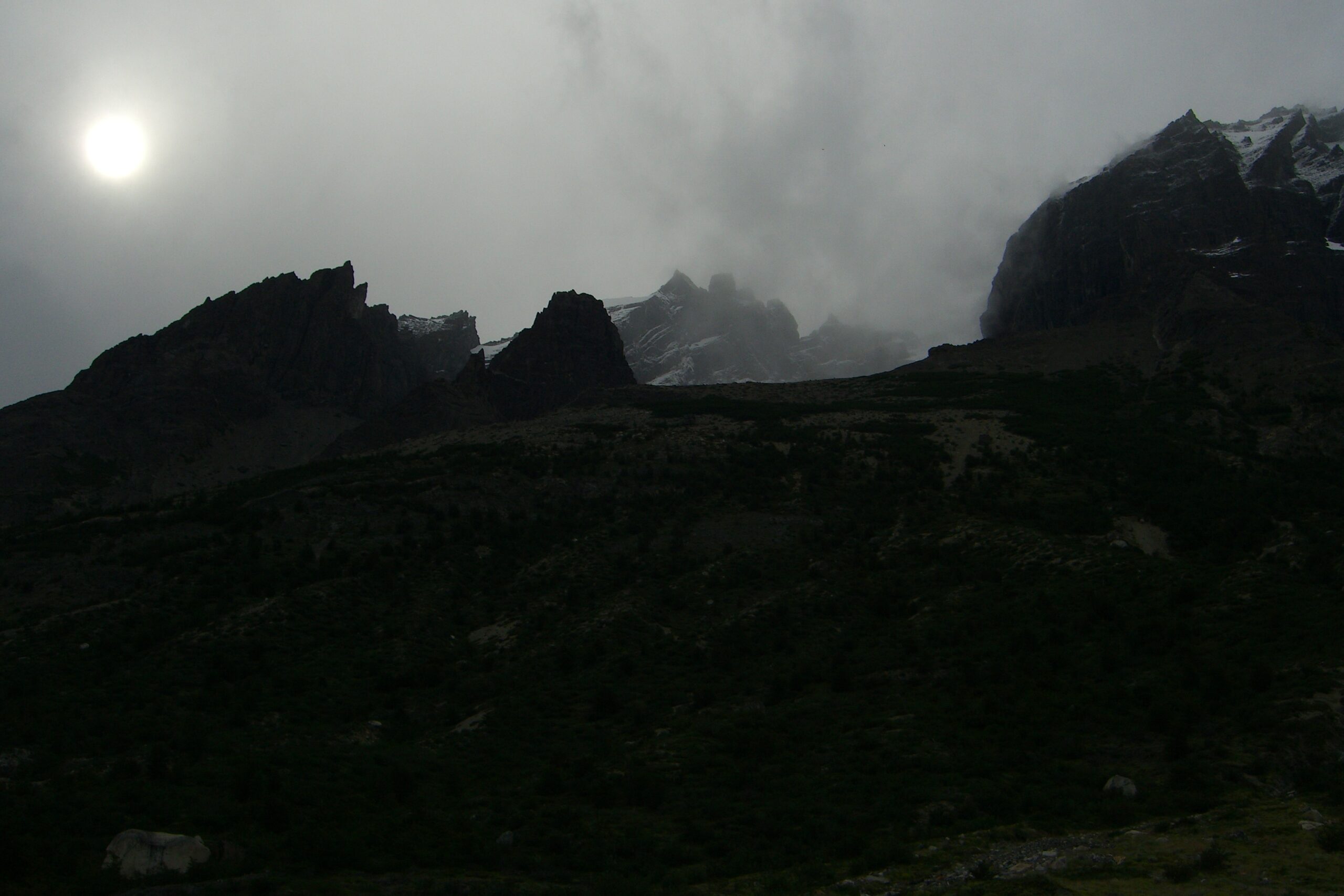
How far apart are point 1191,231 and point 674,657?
110622 millimetres

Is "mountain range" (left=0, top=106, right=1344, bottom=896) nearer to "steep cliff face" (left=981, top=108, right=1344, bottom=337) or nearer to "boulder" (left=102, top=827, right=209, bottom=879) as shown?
"boulder" (left=102, top=827, right=209, bottom=879)

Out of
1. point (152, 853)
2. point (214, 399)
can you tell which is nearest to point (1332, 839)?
point (152, 853)

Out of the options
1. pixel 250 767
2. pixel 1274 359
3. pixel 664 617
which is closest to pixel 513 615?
pixel 664 617

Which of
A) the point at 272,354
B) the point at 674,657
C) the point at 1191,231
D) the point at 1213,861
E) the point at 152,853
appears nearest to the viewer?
the point at 1213,861

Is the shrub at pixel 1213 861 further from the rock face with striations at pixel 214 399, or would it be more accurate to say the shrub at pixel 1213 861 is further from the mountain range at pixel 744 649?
the rock face with striations at pixel 214 399

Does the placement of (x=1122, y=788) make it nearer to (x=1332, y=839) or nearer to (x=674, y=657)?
(x=1332, y=839)

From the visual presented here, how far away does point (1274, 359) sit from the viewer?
7900cm

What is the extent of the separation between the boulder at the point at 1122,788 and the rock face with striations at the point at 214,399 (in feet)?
389

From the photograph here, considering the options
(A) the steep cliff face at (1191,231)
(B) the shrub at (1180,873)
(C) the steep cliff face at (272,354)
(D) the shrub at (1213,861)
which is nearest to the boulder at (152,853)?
(B) the shrub at (1180,873)

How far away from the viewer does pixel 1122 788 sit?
2081 centimetres

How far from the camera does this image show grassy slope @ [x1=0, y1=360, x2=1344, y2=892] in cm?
2045

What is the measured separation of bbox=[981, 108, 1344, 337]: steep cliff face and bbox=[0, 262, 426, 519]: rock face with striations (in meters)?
110

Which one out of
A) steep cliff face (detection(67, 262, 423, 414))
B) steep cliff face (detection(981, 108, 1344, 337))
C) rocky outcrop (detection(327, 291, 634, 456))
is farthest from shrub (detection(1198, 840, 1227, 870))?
steep cliff face (detection(67, 262, 423, 414))

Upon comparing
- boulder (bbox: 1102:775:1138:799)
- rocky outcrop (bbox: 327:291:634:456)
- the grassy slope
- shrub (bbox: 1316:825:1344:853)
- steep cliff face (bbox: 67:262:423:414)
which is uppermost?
steep cliff face (bbox: 67:262:423:414)
